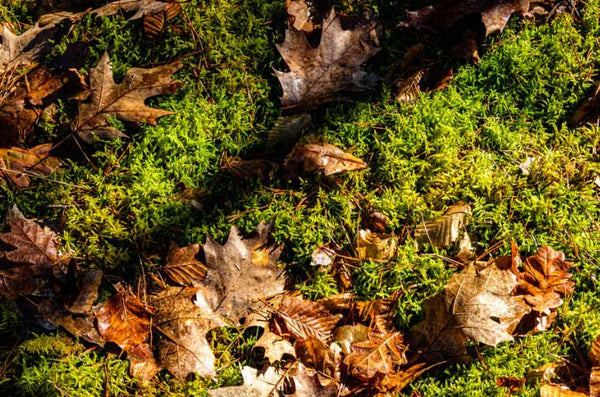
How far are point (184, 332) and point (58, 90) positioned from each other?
153cm

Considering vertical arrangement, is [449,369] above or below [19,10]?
below

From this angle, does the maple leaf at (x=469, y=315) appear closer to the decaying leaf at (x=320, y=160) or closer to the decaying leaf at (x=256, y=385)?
the decaying leaf at (x=256, y=385)

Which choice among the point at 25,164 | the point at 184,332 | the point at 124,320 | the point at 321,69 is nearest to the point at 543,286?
the point at 321,69

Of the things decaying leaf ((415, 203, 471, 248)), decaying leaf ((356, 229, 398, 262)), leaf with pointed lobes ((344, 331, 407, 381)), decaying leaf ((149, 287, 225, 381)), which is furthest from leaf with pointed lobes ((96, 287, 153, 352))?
decaying leaf ((415, 203, 471, 248))

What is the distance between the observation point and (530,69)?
3.09 metres

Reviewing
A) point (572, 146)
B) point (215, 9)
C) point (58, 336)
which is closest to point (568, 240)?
point (572, 146)

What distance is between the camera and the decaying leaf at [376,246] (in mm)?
2752

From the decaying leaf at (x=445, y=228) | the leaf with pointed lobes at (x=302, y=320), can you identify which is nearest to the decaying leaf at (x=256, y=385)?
the leaf with pointed lobes at (x=302, y=320)

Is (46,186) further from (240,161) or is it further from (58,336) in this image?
(240,161)

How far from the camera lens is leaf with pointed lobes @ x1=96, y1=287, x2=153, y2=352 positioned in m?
2.54

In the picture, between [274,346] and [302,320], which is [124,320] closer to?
[274,346]

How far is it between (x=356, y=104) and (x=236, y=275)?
3.80ft

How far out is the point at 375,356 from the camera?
8.15 feet

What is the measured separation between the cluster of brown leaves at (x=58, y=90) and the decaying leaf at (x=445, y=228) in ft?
5.00
